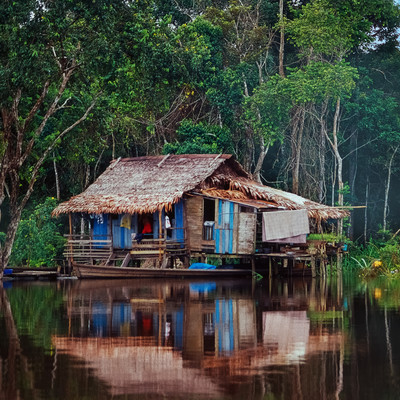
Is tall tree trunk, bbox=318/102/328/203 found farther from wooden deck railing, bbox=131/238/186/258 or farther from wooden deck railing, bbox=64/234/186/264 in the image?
wooden deck railing, bbox=64/234/186/264

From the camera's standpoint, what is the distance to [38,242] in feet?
87.0

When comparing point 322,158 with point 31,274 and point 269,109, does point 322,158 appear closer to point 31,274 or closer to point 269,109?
point 269,109

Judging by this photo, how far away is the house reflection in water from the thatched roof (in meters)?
8.51

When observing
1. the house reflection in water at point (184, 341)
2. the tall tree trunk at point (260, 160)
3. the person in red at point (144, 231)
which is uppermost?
the tall tree trunk at point (260, 160)

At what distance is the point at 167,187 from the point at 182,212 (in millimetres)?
967

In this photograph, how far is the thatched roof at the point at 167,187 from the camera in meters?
23.8

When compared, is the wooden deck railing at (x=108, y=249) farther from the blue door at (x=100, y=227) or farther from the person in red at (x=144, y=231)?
the person in red at (x=144, y=231)

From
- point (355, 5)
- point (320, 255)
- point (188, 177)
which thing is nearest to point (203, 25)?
point (355, 5)

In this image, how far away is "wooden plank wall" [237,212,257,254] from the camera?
23.6 m

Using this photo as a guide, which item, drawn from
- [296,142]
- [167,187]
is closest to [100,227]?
[167,187]

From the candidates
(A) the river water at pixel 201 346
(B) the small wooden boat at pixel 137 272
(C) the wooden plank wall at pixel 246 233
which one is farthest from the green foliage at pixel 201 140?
(A) the river water at pixel 201 346

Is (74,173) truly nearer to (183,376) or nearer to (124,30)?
(124,30)

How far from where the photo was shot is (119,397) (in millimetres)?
6480

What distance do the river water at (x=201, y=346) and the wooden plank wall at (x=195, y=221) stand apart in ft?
25.8
